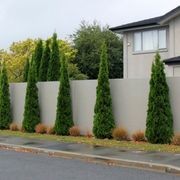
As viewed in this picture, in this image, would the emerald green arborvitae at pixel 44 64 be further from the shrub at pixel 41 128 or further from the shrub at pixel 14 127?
the shrub at pixel 41 128

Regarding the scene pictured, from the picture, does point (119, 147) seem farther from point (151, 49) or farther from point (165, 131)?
point (151, 49)

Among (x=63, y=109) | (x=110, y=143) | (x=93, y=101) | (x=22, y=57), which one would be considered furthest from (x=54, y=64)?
(x=22, y=57)

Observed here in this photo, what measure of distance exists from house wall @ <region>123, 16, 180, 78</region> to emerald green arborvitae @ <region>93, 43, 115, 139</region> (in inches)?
391

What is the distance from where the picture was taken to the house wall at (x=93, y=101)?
17.9 m

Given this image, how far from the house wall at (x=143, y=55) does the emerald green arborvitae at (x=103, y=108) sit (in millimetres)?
9933

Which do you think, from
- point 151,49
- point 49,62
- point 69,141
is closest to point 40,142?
point 69,141

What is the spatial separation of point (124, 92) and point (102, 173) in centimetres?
726

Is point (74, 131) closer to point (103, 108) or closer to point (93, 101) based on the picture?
point (93, 101)

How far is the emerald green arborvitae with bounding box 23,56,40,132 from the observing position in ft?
73.7

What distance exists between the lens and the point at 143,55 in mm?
30984

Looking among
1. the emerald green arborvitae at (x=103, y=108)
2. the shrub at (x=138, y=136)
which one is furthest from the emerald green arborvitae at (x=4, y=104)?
the shrub at (x=138, y=136)

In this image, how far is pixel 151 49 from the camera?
3062cm

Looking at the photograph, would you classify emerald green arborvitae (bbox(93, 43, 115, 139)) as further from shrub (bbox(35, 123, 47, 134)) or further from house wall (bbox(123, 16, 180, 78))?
house wall (bbox(123, 16, 180, 78))

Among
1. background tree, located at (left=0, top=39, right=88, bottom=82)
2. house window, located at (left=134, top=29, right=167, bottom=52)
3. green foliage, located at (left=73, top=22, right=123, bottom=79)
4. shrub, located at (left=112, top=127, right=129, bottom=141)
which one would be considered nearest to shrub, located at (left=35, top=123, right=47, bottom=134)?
shrub, located at (left=112, top=127, right=129, bottom=141)
